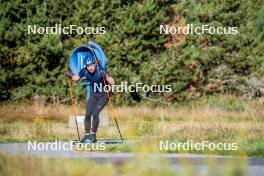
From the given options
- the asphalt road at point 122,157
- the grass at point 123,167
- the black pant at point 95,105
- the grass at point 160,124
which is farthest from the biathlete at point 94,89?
the grass at point 123,167

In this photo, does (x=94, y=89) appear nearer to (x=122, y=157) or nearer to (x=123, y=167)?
(x=122, y=157)

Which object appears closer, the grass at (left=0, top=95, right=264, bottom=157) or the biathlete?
the biathlete

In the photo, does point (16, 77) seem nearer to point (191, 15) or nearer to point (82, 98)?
point (82, 98)

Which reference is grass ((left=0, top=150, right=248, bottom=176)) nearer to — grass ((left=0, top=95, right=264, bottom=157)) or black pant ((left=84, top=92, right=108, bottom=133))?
grass ((left=0, top=95, right=264, bottom=157))

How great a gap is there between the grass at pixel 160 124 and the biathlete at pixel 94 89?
1.27 feet

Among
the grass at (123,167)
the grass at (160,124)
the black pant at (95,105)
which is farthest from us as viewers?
the grass at (160,124)

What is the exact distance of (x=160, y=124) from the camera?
653 inches

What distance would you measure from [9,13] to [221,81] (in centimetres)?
729

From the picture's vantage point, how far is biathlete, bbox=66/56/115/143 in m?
12.0

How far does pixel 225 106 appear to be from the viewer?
76.7 ft

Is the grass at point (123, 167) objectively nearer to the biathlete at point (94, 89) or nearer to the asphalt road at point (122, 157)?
the asphalt road at point (122, 157)

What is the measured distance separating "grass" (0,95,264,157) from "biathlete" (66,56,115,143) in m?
0.39

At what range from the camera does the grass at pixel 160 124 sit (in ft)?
43.7

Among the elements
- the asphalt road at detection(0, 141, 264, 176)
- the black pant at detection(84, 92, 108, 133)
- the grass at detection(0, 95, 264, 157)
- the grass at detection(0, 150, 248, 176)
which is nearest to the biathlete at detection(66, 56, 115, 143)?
the black pant at detection(84, 92, 108, 133)
